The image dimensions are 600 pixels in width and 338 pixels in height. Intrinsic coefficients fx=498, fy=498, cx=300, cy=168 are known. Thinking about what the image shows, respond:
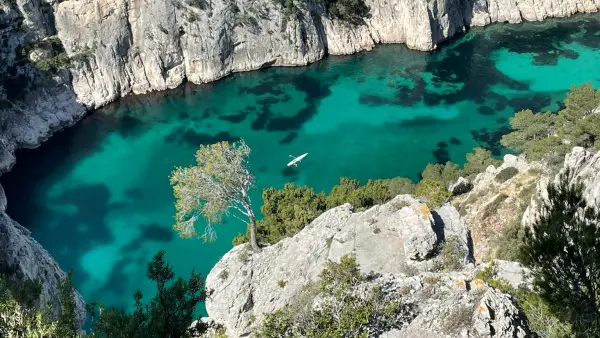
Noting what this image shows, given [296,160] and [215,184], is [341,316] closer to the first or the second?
[215,184]

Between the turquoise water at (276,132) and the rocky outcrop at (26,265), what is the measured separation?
13.9 feet

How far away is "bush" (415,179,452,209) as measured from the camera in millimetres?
23003

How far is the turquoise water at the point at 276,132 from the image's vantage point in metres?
33.2

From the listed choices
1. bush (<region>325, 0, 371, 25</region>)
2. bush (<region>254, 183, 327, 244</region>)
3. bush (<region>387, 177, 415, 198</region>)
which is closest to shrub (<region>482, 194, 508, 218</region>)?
bush (<region>387, 177, 415, 198</region>)

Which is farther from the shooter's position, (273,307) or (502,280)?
(273,307)

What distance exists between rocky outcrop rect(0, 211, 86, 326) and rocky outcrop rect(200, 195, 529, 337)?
284 inches

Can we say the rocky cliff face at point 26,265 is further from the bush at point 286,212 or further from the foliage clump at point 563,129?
the foliage clump at point 563,129

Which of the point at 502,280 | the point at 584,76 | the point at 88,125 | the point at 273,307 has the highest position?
the point at 502,280

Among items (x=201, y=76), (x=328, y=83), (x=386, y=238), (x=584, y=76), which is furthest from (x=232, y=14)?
(x=386, y=238)

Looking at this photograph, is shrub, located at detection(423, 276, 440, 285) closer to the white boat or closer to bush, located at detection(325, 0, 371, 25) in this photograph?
the white boat

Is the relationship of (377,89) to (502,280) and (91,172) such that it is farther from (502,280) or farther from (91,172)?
(502,280)

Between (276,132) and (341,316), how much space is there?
1266 inches

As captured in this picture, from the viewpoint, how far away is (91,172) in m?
40.1

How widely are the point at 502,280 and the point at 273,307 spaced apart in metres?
8.39
